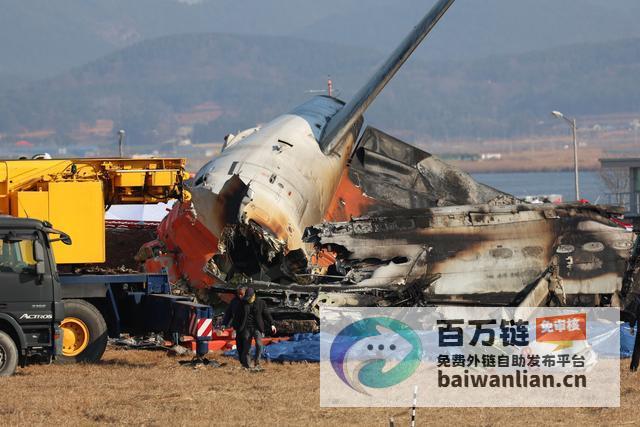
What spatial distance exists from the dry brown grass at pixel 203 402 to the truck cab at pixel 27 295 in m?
0.57

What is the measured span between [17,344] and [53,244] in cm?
293

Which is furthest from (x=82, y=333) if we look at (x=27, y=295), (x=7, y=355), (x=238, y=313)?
(x=238, y=313)

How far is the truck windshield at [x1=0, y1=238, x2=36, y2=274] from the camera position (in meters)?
22.4

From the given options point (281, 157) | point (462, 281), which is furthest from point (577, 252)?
point (281, 157)

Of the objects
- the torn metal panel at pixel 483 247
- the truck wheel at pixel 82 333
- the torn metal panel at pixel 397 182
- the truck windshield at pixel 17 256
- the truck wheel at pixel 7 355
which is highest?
the torn metal panel at pixel 397 182

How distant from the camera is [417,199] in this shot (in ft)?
121

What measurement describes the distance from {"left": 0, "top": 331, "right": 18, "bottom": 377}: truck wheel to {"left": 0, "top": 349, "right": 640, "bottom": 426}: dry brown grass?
0.79 feet

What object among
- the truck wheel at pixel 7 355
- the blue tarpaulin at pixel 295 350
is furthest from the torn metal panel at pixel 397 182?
the truck wheel at pixel 7 355

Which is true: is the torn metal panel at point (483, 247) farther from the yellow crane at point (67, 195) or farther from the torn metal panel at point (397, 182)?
the torn metal panel at point (397, 182)

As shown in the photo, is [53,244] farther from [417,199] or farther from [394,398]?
[417,199]

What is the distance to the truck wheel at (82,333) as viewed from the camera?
2431 cm

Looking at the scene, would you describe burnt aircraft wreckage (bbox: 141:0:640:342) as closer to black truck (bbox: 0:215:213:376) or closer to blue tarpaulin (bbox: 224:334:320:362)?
blue tarpaulin (bbox: 224:334:320:362)

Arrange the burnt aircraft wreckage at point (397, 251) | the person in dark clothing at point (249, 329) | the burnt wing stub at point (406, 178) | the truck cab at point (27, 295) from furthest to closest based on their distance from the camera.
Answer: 1. the burnt wing stub at point (406, 178)
2. the burnt aircraft wreckage at point (397, 251)
3. the person in dark clothing at point (249, 329)
4. the truck cab at point (27, 295)

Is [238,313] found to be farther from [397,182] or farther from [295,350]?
[397,182]
